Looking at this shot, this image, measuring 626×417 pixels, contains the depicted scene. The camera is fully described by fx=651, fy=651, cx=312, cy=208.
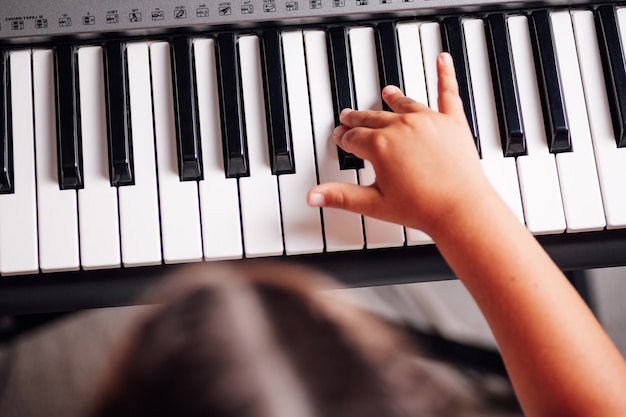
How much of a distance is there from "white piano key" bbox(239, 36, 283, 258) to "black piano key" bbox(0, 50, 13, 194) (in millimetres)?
280

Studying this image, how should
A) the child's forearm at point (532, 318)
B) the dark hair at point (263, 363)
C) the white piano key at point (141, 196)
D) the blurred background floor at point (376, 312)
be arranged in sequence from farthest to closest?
the blurred background floor at point (376, 312) → the dark hair at point (263, 363) → the white piano key at point (141, 196) → the child's forearm at point (532, 318)

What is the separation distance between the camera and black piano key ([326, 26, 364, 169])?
80 cm

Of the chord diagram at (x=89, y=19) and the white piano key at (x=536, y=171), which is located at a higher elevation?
the chord diagram at (x=89, y=19)

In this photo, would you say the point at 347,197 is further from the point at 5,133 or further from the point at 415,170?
the point at 5,133

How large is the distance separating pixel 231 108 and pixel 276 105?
0.06m

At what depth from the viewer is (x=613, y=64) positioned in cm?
81

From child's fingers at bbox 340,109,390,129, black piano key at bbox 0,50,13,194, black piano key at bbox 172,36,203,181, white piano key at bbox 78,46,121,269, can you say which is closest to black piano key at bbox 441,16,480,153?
child's fingers at bbox 340,109,390,129

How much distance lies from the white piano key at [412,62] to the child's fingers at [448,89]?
0.13ft

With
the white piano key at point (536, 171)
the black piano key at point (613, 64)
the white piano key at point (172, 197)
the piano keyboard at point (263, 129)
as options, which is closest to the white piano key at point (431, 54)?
the piano keyboard at point (263, 129)

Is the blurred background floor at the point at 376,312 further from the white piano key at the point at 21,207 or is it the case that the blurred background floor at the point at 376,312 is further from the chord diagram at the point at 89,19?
the chord diagram at the point at 89,19

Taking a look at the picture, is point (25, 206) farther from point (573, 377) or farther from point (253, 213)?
point (573, 377)

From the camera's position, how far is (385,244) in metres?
0.79

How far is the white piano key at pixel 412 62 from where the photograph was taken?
0.82 meters

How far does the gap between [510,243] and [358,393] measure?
38 centimetres
